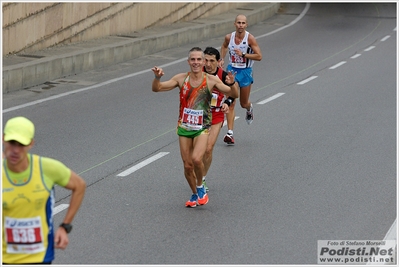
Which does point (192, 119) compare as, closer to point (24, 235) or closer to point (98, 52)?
point (24, 235)

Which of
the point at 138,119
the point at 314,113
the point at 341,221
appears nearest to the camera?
the point at 341,221

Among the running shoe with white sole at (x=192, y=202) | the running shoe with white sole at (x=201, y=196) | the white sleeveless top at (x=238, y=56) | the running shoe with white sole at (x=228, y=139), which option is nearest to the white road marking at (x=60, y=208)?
the running shoe with white sole at (x=192, y=202)

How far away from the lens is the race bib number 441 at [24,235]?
6203 mm

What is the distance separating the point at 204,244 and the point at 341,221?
1695mm

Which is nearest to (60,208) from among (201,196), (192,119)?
(201,196)

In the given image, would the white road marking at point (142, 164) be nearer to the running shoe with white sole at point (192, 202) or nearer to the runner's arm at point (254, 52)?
the running shoe with white sole at point (192, 202)

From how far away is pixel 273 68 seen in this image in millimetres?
23484

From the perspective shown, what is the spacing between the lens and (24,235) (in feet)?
20.4

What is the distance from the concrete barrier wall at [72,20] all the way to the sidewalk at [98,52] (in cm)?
34

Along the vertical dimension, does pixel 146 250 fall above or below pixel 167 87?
below

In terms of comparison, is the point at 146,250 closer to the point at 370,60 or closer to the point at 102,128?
the point at 102,128

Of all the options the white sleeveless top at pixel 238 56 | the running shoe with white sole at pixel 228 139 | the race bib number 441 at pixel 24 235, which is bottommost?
the running shoe with white sole at pixel 228 139

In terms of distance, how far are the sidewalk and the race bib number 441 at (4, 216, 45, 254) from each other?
39.4 ft

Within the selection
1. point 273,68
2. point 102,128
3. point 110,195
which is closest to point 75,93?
point 102,128
